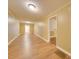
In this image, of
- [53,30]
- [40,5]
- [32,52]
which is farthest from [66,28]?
[53,30]

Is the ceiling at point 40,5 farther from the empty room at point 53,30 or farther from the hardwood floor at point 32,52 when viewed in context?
the hardwood floor at point 32,52

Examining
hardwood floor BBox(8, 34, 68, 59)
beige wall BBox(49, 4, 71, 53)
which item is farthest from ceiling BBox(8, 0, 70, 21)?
hardwood floor BBox(8, 34, 68, 59)

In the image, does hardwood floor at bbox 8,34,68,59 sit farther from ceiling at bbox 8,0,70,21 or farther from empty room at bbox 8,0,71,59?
ceiling at bbox 8,0,70,21

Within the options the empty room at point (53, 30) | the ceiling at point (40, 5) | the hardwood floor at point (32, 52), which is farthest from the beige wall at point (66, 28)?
the hardwood floor at point (32, 52)

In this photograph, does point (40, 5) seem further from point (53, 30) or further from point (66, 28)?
point (53, 30)

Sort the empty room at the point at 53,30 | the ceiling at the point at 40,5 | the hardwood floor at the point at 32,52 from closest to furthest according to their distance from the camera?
1. the hardwood floor at the point at 32,52
2. the empty room at the point at 53,30
3. the ceiling at the point at 40,5
